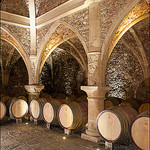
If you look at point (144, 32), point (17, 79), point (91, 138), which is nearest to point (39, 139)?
point (91, 138)

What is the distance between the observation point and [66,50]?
32.6ft

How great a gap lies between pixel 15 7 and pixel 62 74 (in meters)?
6.00

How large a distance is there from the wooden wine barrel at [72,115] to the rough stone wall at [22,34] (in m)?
3.21

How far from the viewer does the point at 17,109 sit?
18.9 ft

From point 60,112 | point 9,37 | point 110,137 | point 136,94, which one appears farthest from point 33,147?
point 136,94

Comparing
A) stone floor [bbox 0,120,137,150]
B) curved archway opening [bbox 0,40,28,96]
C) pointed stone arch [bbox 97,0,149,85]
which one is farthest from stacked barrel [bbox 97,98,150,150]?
curved archway opening [bbox 0,40,28,96]

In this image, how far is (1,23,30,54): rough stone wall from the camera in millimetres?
6137

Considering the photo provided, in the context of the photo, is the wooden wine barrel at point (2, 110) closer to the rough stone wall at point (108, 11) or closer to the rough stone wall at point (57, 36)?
the rough stone wall at point (57, 36)

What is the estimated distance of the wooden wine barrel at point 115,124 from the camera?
3307 millimetres

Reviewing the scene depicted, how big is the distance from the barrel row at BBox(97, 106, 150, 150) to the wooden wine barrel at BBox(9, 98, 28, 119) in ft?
10.8

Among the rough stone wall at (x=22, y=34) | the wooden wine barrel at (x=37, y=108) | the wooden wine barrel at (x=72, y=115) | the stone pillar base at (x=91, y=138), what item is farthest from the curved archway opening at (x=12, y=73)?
the stone pillar base at (x=91, y=138)

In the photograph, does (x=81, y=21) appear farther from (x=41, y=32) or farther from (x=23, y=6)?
(x=23, y=6)

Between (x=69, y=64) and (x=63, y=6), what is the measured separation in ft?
19.9

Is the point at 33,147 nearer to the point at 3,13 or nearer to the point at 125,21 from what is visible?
the point at 125,21
